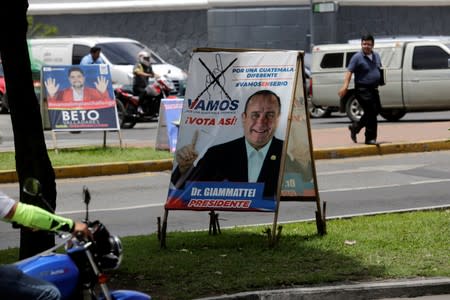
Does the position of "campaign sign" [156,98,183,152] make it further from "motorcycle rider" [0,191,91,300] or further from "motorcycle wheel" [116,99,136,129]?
"motorcycle rider" [0,191,91,300]

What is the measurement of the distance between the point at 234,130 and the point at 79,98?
904cm

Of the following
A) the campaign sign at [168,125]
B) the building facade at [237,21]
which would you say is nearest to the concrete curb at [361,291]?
the campaign sign at [168,125]

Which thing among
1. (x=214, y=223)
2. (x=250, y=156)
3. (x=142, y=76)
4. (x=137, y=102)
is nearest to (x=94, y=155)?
(x=137, y=102)

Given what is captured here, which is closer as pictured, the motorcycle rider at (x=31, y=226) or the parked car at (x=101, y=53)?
the motorcycle rider at (x=31, y=226)

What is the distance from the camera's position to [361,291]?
323 inches

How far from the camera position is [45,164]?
8.59 meters

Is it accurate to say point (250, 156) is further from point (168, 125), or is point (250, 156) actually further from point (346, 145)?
point (346, 145)

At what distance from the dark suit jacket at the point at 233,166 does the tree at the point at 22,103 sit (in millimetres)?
1782

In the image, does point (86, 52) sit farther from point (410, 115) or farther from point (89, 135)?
point (410, 115)

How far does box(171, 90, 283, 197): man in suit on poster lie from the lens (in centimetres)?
981

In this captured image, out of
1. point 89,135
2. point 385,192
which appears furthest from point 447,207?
point 89,135

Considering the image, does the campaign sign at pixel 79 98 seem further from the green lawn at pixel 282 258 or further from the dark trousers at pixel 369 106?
the green lawn at pixel 282 258

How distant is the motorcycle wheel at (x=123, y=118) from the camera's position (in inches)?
986

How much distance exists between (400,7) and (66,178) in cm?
2218
